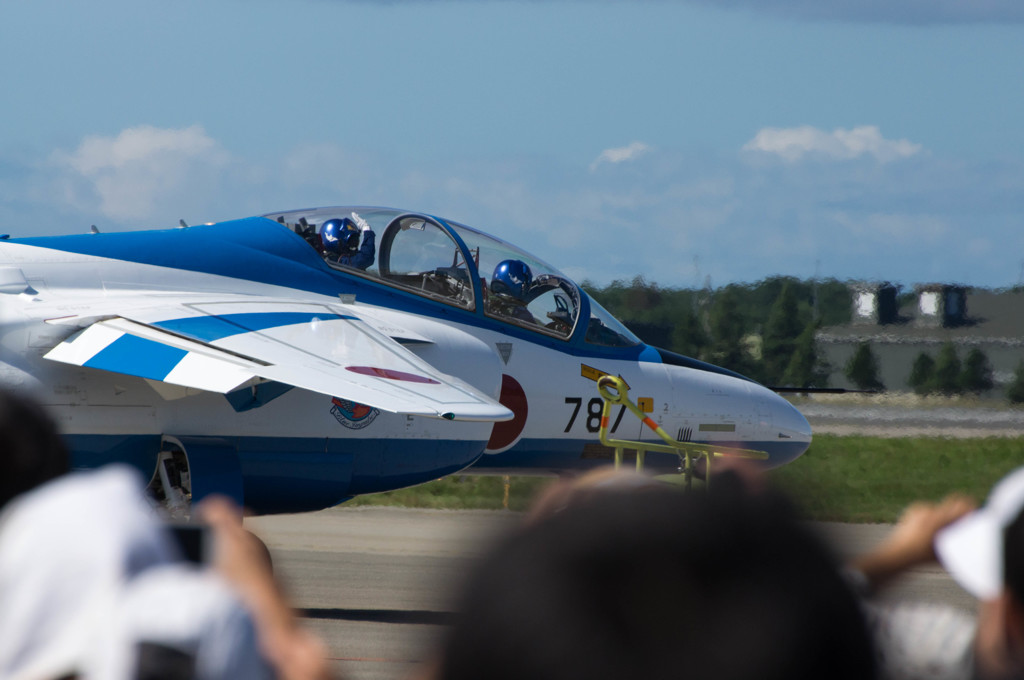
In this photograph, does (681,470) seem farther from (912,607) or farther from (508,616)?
(508,616)

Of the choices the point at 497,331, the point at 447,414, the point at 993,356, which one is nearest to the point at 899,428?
the point at 993,356

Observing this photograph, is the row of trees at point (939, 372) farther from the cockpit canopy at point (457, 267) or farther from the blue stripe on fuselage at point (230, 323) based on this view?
the blue stripe on fuselage at point (230, 323)

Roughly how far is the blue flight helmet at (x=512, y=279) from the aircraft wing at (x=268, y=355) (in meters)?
1.92

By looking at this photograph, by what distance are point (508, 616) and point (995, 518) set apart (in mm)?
1063

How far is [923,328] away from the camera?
118ft

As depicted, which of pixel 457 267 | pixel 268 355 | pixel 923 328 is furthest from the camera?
pixel 923 328

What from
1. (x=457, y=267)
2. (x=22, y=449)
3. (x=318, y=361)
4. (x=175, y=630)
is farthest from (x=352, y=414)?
(x=175, y=630)

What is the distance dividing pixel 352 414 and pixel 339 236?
188 centimetres

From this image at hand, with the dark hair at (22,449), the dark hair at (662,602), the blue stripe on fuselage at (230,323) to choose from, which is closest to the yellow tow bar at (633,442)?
the blue stripe on fuselage at (230,323)

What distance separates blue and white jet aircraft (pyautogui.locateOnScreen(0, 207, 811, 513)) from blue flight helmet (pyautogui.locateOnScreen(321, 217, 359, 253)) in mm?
109

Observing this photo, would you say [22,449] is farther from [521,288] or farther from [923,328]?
[923,328]

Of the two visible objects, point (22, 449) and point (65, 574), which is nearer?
point (65, 574)

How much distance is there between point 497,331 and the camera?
11.8m

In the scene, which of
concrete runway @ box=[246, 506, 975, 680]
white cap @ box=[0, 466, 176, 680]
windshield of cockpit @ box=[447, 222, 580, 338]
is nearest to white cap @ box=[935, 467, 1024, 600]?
concrete runway @ box=[246, 506, 975, 680]
